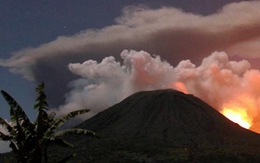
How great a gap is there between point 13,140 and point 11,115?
1.37 m

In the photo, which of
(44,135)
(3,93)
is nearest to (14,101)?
(3,93)

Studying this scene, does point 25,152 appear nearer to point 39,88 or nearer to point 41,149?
point 41,149

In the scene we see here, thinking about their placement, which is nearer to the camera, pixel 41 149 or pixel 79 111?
pixel 41 149

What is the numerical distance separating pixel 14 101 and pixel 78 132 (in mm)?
3841

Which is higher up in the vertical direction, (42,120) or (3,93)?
(3,93)

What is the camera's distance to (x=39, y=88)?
26.1 metres

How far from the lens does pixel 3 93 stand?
2570cm

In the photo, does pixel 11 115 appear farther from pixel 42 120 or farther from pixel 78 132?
pixel 78 132

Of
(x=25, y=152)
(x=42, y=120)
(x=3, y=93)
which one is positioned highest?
(x=3, y=93)

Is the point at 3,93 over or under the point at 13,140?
over

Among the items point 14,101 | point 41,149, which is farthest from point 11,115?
point 41,149

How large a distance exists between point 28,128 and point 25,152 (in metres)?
1.28

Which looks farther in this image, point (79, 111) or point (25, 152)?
point (79, 111)

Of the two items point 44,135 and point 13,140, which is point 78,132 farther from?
point 13,140
